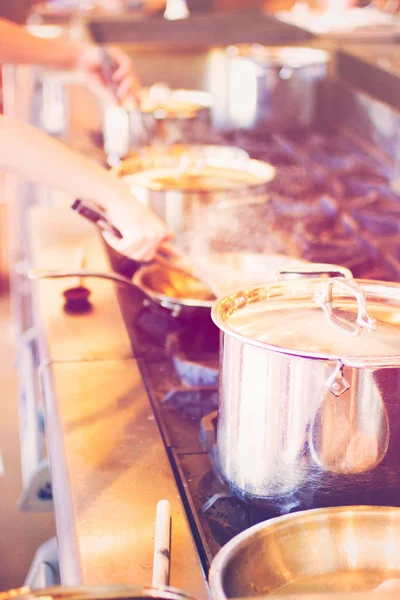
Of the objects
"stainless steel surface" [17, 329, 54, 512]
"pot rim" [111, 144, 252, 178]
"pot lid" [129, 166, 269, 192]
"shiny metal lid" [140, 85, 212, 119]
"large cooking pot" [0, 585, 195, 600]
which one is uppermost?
"shiny metal lid" [140, 85, 212, 119]

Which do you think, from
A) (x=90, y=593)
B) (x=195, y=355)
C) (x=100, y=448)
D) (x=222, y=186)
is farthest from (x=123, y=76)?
(x=90, y=593)

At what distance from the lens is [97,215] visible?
121cm

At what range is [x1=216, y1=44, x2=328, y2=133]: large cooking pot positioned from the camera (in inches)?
106

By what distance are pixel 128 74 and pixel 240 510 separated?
143cm

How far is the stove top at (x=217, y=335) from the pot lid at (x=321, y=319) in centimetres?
6

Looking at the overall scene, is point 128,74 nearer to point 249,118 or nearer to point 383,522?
point 249,118

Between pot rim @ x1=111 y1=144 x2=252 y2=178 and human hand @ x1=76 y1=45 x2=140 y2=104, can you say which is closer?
pot rim @ x1=111 y1=144 x2=252 y2=178

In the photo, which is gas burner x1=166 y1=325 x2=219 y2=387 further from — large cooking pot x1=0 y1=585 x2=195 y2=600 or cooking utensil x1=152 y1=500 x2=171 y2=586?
large cooking pot x1=0 y1=585 x2=195 y2=600

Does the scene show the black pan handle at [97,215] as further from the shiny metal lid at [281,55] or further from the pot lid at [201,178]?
the shiny metal lid at [281,55]

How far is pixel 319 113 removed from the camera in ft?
9.24

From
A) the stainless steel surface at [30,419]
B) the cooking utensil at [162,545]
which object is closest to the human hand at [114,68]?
the stainless steel surface at [30,419]

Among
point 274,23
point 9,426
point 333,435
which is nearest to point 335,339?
point 333,435

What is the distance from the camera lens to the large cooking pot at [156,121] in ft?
7.67

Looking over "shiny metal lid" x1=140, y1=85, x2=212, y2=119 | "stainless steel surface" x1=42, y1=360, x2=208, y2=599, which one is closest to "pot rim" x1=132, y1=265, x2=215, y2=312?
"stainless steel surface" x1=42, y1=360, x2=208, y2=599
